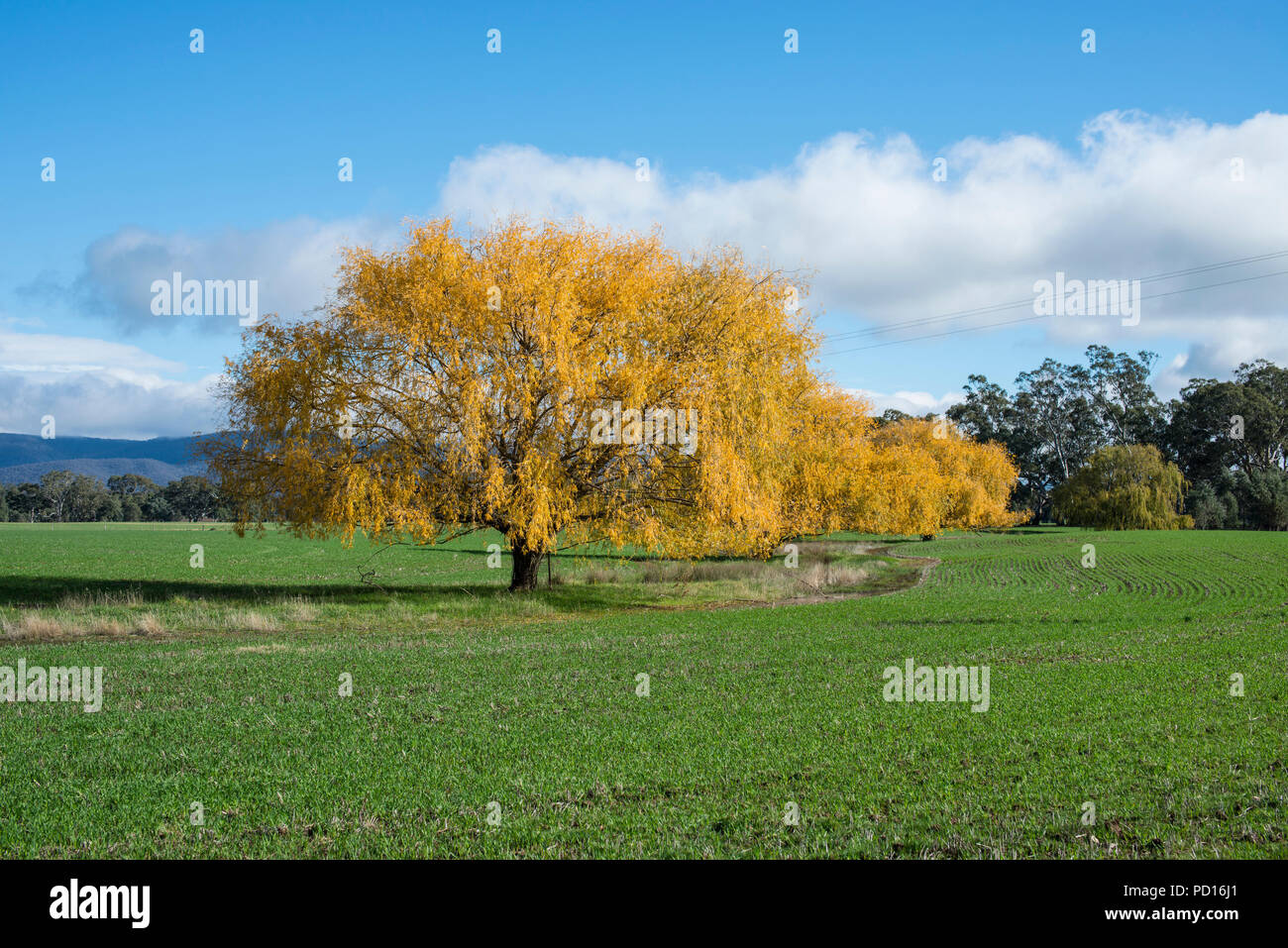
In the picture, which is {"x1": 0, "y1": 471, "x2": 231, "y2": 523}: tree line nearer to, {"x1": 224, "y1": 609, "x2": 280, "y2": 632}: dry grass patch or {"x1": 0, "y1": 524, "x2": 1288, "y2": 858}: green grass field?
{"x1": 224, "y1": 609, "x2": 280, "y2": 632}: dry grass patch

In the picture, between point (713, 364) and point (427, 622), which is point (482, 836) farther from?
point (713, 364)

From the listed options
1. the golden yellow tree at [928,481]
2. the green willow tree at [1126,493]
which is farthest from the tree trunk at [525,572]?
the green willow tree at [1126,493]

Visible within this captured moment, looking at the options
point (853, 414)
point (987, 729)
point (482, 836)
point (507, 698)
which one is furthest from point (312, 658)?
point (853, 414)

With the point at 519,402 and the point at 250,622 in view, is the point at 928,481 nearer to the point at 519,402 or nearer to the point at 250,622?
the point at 519,402

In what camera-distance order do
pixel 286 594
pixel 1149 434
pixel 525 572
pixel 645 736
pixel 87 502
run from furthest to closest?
pixel 87 502, pixel 1149 434, pixel 286 594, pixel 525 572, pixel 645 736

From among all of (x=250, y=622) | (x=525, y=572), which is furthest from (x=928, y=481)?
(x=250, y=622)

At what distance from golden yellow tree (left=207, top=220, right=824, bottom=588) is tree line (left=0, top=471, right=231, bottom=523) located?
14035 centimetres

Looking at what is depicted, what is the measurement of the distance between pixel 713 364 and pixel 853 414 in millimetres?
20647

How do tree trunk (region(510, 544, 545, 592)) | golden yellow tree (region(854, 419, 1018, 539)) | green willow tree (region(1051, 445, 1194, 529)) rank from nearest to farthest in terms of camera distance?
tree trunk (region(510, 544, 545, 592)), golden yellow tree (region(854, 419, 1018, 539)), green willow tree (region(1051, 445, 1194, 529))

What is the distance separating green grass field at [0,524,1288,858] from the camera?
733cm

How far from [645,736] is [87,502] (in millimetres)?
175198

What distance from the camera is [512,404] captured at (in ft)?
86.6

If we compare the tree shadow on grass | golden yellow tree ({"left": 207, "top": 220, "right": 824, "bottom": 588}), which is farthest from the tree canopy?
the tree shadow on grass

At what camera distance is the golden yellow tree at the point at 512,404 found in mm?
25922
